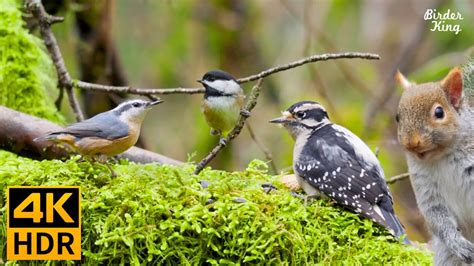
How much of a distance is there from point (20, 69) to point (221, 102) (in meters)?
2.31

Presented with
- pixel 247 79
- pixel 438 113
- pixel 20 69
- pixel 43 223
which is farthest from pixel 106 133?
pixel 20 69

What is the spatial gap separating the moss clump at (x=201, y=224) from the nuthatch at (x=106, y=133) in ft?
0.32

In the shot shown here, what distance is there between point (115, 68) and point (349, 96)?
14.9 feet

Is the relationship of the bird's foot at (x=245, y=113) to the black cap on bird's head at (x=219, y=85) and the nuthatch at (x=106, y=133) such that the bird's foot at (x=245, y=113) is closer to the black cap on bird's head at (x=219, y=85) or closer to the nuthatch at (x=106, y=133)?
the black cap on bird's head at (x=219, y=85)

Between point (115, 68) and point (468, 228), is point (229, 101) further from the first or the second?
point (115, 68)

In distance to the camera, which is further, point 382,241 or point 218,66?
point 218,66

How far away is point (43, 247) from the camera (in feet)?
10.4

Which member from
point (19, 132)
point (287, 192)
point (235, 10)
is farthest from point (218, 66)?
point (287, 192)

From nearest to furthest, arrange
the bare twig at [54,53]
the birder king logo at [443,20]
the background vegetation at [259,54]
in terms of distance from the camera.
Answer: the bare twig at [54,53], the background vegetation at [259,54], the birder king logo at [443,20]

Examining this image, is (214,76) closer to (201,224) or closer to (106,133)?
(106,133)

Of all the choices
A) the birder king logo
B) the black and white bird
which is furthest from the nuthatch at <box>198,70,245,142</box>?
the birder king logo

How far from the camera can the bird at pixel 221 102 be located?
3.27m

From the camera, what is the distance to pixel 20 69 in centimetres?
507

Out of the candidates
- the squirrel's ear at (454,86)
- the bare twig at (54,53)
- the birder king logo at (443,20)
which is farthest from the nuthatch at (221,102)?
the birder king logo at (443,20)
